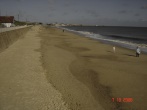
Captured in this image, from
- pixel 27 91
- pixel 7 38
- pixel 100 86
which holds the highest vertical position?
pixel 7 38

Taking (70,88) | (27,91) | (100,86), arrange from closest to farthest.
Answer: (27,91), (70,88), (100,86)

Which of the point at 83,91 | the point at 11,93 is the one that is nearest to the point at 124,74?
the point at 83,91

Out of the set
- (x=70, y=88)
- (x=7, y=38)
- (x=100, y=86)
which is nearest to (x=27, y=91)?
(x=70, y=88)

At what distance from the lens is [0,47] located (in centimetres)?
1842

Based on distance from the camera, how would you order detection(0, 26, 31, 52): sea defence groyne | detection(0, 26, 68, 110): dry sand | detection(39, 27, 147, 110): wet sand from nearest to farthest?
detection(0, 26, 68, 110): dry sand < detection(39, 27, 147, 110): wet sand < detection(0, 26, 31, 52): sea defence groyne

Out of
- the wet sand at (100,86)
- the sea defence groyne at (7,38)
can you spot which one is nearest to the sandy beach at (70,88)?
the wet sand at (100,86)

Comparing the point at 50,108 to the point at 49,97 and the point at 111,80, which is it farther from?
the point at 111,80

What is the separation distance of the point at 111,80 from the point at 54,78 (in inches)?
153

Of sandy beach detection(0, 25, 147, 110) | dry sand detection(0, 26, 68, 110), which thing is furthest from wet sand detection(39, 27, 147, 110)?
dry sand detection(0, 26, 68, 110)

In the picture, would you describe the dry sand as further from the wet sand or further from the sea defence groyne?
the sea defence groyne

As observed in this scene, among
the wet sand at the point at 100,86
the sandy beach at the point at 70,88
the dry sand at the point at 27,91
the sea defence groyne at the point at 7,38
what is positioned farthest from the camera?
the sea defence groyne at the point at 7,38

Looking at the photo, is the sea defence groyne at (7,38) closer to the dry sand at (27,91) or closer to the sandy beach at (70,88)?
Answer: the sandy beach at (70,88)

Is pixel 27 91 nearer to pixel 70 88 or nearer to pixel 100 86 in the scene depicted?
pixel 70 88

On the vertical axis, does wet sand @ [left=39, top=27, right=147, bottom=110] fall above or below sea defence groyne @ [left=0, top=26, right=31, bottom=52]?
below
